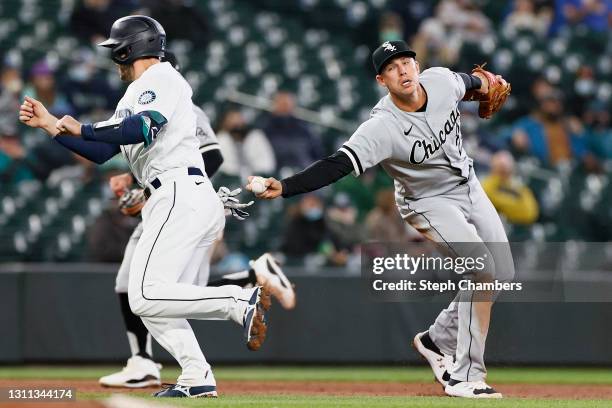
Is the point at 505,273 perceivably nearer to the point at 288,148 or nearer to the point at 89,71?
the point at 288,148

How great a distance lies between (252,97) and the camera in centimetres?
1365

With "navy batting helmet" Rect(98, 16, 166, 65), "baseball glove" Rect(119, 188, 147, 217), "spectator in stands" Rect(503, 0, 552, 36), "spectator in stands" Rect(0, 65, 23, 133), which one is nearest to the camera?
"navy batting helmet" Rect(98, 16, 166, 65)

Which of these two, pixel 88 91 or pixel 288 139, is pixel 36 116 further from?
pixel 88 91

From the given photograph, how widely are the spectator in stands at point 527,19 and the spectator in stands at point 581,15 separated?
0.17 m

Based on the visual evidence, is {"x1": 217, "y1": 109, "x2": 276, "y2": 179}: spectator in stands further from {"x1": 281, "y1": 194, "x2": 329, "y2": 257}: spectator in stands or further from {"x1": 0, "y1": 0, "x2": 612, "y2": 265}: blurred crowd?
{"x1": 281, "y1": 194, "x2": 329, "y2": 257}: spectator in stands

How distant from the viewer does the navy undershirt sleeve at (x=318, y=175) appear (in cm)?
596

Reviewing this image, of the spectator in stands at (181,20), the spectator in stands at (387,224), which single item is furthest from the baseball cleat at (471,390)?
the spectator in stands at (181,20)

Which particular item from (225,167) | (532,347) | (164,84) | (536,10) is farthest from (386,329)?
(536,10)

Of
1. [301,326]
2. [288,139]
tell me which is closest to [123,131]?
[301,326]

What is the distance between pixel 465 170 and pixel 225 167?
528cm

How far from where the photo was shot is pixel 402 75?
639 centimetres

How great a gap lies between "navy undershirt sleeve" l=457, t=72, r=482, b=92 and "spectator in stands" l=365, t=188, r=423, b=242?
369cm

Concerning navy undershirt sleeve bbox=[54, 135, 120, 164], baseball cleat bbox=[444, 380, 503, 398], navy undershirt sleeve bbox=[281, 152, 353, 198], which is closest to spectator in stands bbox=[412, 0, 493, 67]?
baseball cleat bbox=[444, 380, 503, 398]

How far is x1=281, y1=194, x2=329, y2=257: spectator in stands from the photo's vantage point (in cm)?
1079
